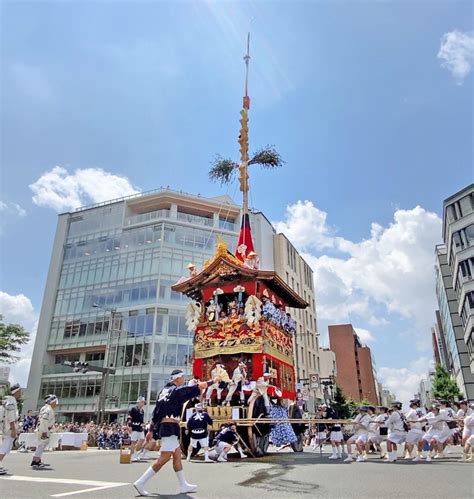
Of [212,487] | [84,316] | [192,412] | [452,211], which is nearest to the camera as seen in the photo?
[212,487]

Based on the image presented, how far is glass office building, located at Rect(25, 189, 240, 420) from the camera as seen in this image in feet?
144

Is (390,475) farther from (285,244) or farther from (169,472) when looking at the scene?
(285,244)

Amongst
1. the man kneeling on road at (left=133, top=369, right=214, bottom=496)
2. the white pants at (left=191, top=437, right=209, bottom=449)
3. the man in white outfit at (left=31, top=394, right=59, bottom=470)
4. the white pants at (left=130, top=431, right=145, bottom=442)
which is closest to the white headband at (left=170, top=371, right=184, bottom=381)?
the man kneeling on road at (left=133, top=369, right=214, bottom=496)

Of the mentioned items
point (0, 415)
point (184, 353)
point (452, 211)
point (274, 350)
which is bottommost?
point (0, 415)

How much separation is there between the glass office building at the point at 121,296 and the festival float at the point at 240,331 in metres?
→ 24.9

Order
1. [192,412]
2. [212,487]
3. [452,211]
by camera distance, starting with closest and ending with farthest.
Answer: [212,487] < [192,412] < [452,211]

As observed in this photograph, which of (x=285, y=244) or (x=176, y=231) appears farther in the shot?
(x=285, y=244)

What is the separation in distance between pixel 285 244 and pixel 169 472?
47922mm

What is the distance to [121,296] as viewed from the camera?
4731 cm

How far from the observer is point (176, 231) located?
49625 mm

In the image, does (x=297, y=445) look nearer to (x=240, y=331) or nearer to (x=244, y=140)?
(x=240, y=331)

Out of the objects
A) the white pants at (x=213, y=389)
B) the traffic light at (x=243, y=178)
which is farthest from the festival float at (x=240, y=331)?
the traffic light at (x=243, y=178)

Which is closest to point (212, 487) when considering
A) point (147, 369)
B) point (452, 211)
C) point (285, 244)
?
point (147, 369)

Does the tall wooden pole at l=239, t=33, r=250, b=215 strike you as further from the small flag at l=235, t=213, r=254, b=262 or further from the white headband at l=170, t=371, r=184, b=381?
the white headband at l=170, t=371, r=184, b=381
